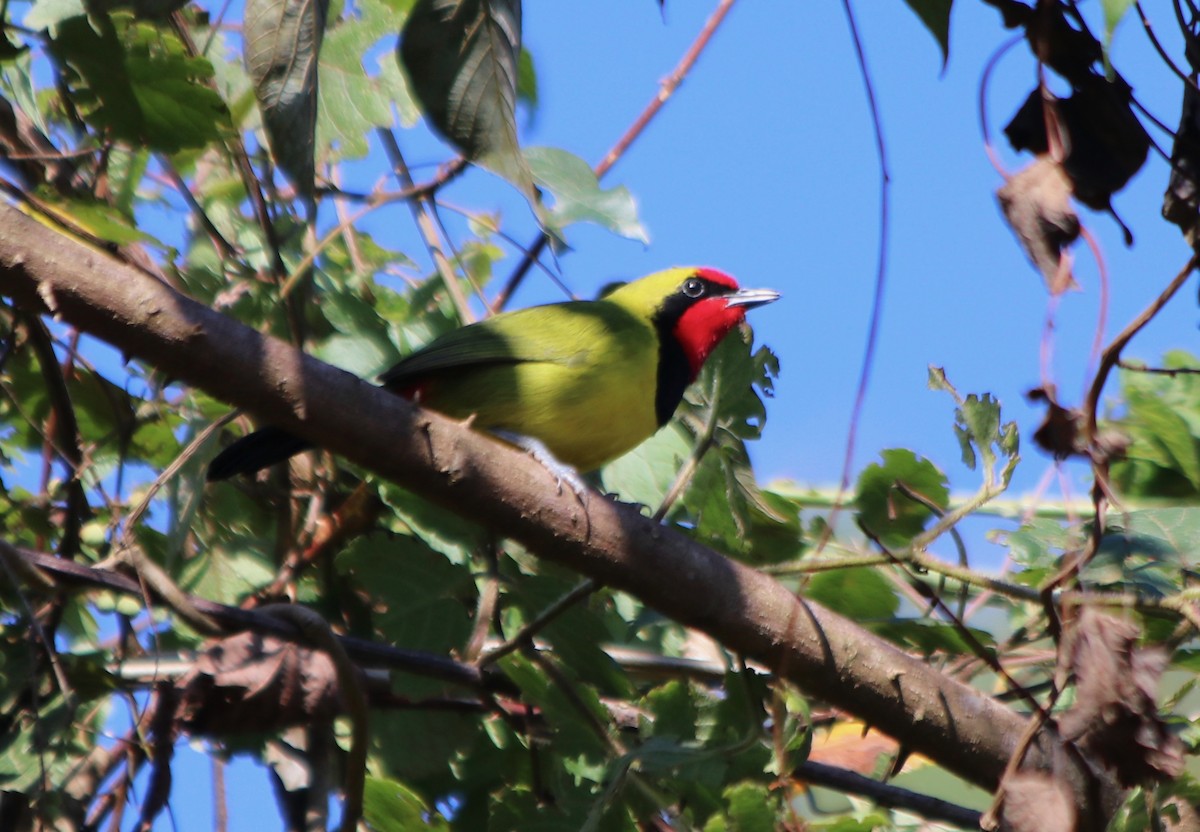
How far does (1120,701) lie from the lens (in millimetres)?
1947

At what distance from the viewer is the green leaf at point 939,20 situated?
1991 mm

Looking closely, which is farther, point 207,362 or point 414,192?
point 414,192

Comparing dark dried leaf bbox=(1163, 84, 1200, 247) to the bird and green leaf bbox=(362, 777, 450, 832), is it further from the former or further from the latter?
the bird

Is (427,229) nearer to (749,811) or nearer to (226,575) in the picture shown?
(226,575)

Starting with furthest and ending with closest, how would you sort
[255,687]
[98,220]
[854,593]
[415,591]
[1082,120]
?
1. [854,593]
2. [415,591]
3. [98,220]
4. [255,687]
5. [1082,120]

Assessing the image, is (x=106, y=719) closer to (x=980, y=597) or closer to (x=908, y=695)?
(x=908, y=695)

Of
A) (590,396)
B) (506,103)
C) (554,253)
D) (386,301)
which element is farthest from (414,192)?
(506,103)

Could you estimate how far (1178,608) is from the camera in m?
2.30

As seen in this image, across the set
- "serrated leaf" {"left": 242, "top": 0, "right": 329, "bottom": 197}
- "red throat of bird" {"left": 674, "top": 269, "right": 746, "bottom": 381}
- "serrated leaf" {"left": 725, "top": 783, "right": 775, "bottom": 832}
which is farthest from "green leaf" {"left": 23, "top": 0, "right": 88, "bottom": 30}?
"red throat of bird" {"left": 674, "top": 269, "right": 746, "bottom": 381}

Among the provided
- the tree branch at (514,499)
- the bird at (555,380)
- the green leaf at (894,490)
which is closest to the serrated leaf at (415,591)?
the bird at (555,380)

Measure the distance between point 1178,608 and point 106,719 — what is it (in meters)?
2.56

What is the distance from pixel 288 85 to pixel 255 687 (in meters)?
1.06

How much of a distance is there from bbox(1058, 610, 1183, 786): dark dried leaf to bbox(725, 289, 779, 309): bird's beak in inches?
124

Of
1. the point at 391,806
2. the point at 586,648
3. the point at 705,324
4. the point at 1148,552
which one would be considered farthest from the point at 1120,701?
the point at 705,324
